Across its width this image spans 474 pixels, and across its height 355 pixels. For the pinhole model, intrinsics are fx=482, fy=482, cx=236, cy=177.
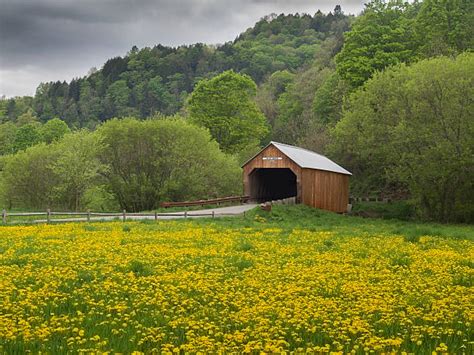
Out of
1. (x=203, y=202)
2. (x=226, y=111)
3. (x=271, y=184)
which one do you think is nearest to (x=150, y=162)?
(x=203, y=202)

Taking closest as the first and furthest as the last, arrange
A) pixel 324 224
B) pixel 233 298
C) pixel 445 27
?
pixel 233 298 → pixel 324 224 → pixel 445 27

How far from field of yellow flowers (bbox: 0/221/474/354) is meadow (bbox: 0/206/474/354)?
30mm

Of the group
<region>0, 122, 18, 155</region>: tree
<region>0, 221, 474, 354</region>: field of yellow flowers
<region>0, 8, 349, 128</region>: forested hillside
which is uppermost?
<region>0, 8, 349, 128</region>: forested hillside

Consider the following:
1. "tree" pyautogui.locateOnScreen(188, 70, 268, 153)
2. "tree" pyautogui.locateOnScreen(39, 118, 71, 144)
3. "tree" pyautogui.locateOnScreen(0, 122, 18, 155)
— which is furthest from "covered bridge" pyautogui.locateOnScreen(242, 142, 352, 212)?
"tree" pyautogui.locateOnScreen(0, 122, 18, 155)

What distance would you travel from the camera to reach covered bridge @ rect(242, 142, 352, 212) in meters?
39.8

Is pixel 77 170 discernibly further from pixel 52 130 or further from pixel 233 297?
pixel 52 130

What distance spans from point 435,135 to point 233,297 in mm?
28941

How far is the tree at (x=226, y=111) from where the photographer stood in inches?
2665

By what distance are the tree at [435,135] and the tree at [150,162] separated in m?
17.0

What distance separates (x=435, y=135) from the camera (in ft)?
113

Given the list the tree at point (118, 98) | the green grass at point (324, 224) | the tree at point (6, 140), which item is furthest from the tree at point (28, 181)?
the tree at point (118, 98)

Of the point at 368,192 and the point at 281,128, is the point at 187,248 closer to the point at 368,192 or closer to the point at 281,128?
the point at 368,192

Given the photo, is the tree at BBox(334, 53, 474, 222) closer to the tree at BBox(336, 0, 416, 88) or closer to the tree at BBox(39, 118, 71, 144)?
the tree at BBox(336, 0, 416, 88)

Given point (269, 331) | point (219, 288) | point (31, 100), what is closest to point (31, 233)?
point (219, 288)
